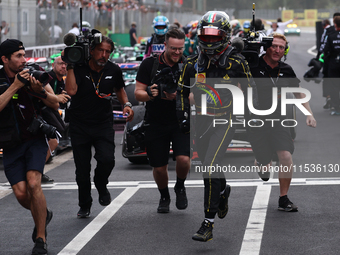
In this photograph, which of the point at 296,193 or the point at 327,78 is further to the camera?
the point at 327,78

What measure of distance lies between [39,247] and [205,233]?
147cm

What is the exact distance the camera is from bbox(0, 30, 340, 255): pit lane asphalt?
19.2 feet

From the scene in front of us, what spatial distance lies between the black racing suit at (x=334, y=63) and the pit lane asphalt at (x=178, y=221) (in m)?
6.85

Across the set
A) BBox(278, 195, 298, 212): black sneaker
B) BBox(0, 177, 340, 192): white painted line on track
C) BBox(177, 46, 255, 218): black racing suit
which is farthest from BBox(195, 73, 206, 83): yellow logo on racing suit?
BBox(0, 177, 340, 192): white painted line on track

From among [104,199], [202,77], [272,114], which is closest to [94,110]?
[104,199]

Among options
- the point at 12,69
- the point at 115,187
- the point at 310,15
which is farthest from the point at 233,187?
the point at 310,15

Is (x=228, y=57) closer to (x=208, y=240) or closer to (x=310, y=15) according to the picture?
(x=208, y=240)

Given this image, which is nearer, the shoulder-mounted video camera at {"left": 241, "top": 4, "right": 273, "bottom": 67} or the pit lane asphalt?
the pit lane asphalt

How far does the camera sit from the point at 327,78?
16.4m

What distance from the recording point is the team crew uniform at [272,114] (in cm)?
709

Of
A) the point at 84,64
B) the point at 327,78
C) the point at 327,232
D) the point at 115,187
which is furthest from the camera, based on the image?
the point at 327,78

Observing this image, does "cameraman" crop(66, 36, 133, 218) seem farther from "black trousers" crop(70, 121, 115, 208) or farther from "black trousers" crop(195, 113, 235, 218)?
"black trousers" crop(195, 113, 235, 218)

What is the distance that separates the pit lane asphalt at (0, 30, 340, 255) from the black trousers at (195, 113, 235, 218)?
16.6 inches

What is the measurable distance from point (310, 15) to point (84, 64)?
75.8 m
